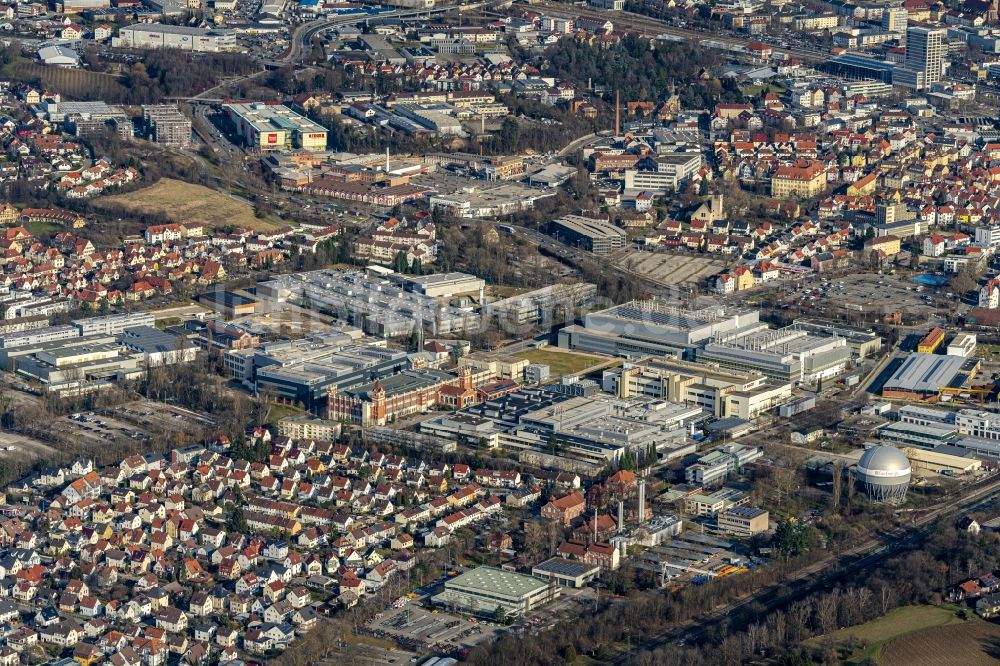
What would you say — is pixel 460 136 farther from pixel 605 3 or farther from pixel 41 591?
pixel 41 591

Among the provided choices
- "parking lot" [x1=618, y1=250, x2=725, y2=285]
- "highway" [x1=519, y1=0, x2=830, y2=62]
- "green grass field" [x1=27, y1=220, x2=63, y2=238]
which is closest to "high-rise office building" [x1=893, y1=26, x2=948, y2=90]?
"highway" [x1=519, y1=0, x2=830, y2=62]

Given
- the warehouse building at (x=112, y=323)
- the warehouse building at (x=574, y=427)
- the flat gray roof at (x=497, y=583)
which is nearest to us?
the flat gray roof at (x=497, y=583)

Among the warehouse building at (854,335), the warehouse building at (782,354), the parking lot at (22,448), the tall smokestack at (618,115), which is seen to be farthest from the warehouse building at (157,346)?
the tall smokestack at (618,115)

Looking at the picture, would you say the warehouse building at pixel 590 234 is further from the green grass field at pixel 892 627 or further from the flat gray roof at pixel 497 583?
the green grass field at pixel 892 627

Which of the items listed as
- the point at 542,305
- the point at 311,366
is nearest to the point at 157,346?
the point at 311,366

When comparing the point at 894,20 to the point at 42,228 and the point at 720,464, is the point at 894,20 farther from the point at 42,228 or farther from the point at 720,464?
the point at 720,464

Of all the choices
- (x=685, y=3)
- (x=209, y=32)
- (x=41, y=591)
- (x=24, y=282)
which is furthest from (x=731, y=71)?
(x=41, y=591)

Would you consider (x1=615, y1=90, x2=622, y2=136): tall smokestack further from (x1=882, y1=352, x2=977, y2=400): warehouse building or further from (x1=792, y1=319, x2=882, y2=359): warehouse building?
(x1=882, y1=352, x2=977, y2=400): warehouse building
